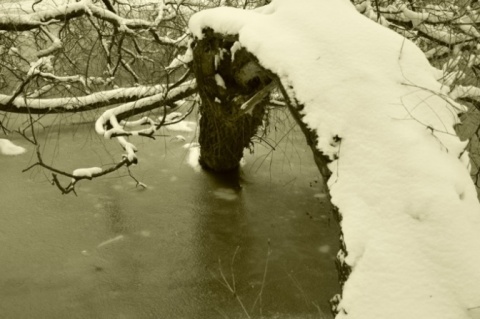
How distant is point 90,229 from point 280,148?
4.24 m

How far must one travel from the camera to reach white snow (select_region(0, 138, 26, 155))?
30.8 feet

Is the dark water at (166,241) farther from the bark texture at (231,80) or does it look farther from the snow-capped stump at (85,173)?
the bark texture at (231,80)

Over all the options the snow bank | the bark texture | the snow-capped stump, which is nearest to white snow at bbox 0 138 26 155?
the bark texture

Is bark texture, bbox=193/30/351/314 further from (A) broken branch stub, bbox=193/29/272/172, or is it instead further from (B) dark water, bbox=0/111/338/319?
(B) dark water, bbox=0/111/338/319

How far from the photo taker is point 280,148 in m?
9.88

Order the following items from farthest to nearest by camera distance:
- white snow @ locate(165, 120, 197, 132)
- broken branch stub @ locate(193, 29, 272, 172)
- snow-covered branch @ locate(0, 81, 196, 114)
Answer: white snow @ locate(165, 120, 197, 132) < snow-covered branch @ locate(0, 81, 196, 114) < broken branch stub @ locate(193, 29, 272, 172)

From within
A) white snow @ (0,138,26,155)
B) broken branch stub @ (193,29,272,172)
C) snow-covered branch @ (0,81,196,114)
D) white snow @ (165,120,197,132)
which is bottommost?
white snow @ (165,120,197,132)

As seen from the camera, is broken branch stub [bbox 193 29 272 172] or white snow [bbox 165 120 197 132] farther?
white snow [bbox 165 120 197 132]

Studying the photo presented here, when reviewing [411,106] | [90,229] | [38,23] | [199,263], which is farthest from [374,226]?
[90,229]

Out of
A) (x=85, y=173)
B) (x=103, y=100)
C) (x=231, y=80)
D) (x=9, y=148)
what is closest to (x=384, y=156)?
(x=231, y=80)

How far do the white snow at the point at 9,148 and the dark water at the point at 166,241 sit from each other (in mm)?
226

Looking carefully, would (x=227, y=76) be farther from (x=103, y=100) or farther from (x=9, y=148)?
(x=9, y=148)

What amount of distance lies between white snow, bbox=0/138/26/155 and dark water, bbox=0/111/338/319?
226mm

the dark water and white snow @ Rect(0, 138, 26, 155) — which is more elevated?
the dark water
